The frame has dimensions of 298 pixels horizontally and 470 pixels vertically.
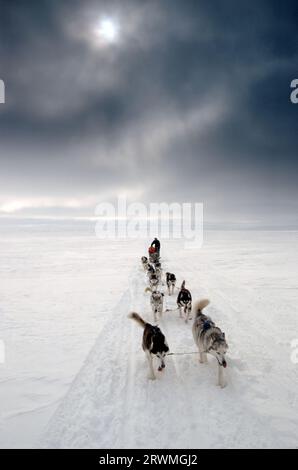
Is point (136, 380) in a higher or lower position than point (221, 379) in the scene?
lower

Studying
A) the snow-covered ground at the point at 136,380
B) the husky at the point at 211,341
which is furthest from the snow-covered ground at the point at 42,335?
the husky at the point at 211,341

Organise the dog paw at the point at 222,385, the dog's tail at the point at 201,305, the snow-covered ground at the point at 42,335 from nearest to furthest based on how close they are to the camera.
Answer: the snow-covered ground at the point at 42,335, the dog paw at the point at 222,385, the dog's tail at the point at 201,305

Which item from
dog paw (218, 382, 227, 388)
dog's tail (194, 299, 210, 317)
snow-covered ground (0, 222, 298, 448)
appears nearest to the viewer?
snow-covered ground (0, 222, 298, 448)

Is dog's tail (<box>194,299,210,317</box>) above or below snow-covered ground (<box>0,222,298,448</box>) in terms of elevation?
above

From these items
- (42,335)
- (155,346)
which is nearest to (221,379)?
(155,346)

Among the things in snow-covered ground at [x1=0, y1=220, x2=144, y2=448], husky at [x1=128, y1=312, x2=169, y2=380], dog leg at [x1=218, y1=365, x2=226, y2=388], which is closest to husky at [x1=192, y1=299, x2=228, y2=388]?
dog leg at [x1=218, y1=365, x2=226, y2=388]

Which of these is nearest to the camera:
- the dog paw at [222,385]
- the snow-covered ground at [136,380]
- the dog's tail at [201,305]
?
the snow-covered ground at [136,380]

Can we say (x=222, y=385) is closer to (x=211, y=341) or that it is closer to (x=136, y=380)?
(x=211, y=341)

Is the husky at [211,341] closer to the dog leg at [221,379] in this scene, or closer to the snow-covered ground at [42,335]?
the dog leg at [221,379]

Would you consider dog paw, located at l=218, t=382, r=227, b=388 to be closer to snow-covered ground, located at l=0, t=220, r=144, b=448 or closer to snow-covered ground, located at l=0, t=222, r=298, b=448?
snow-covered ground, located at l=0, t=222, r=298, b=448

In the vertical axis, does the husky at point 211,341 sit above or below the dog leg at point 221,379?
above

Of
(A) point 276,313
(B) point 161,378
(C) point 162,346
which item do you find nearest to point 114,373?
(B) point 161,378
